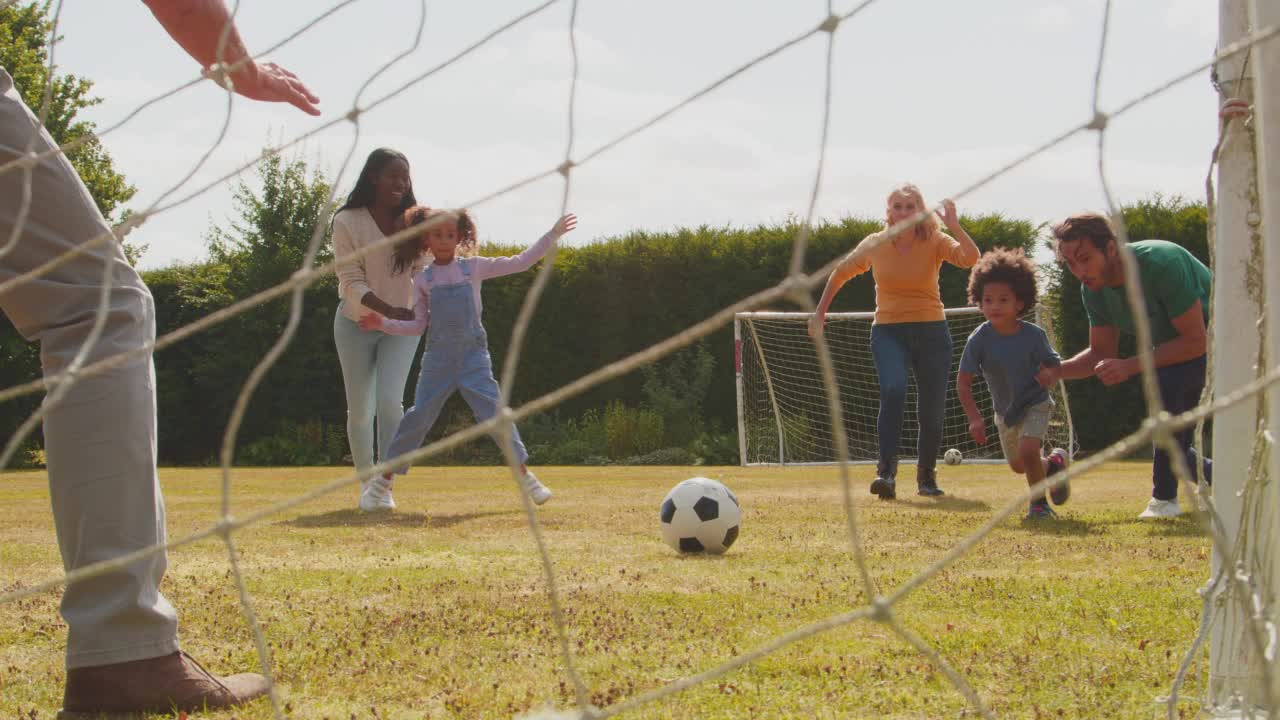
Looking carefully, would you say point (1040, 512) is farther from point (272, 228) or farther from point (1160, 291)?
point (272, 228)

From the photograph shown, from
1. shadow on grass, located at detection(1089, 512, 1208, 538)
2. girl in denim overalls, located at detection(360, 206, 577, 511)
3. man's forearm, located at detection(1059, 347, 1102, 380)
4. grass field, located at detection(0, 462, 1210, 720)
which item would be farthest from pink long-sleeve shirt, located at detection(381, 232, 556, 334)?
shadow on grass, located at detection(1089, 512, 1208, 538)

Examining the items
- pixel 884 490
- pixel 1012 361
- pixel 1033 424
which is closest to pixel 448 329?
pixel 884 490

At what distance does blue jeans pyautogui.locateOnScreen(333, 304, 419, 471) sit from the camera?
604cm

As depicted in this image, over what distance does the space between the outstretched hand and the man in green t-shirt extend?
306 centimetres

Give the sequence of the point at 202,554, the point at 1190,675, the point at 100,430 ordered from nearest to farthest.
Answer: the point at 100,430
the point at 1190,675
the point at 202,554

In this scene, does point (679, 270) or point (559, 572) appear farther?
point (679, 270)

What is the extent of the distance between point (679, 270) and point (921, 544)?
9.65 m

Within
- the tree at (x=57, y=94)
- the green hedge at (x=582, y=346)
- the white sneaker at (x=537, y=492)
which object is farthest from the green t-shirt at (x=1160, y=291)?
the tree at (x=57, y=94)

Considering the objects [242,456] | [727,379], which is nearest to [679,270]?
[727,379]

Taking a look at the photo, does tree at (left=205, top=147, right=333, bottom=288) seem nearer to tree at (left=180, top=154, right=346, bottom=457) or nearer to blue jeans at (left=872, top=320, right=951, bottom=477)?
tree at (left=180, top=154, right=346, bottom=457)

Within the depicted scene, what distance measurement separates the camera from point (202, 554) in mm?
4230

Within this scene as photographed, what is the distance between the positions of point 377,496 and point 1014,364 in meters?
2.99

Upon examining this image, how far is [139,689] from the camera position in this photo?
2.16 m

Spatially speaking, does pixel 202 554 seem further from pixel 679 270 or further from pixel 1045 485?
pixel 679 270
